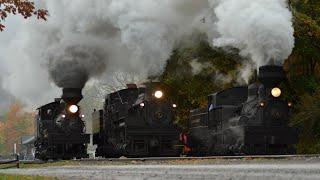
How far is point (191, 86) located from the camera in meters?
31.1

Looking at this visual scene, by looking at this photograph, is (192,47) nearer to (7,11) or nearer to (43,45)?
(43,45)

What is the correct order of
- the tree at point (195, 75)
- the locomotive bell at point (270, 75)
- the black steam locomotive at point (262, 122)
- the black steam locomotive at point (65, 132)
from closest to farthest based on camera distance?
the locomotive bell at point (270, 75) → the black steam locomotive at point (262, 122) → the black steam locomotive at point (65, 132) → the tree at point (195, 75)

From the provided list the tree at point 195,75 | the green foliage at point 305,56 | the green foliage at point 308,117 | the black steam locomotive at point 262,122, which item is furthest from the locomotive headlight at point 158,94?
the green foliage at point 308,117

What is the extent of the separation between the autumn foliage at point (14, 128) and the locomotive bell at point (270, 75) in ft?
245

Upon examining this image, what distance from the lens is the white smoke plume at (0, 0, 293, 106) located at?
2181 centimetres

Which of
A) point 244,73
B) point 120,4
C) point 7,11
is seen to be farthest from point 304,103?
point 7,11

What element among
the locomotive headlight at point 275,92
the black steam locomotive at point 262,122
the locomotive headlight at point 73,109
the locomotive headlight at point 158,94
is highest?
the locomotive headlight at point 158,94

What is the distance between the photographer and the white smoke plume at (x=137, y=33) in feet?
71.6

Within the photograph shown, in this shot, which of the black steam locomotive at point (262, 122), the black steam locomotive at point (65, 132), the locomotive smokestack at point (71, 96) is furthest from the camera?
the locomotive smokestack at point (71, 96)

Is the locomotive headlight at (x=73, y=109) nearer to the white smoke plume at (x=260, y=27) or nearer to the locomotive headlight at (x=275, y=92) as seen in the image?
the white smoke plume at (x=260, y=27)

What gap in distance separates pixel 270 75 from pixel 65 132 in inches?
407

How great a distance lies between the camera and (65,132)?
89.6 ft

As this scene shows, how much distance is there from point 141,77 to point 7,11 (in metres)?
14.7

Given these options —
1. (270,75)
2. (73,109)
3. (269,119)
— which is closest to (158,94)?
(73,109)
